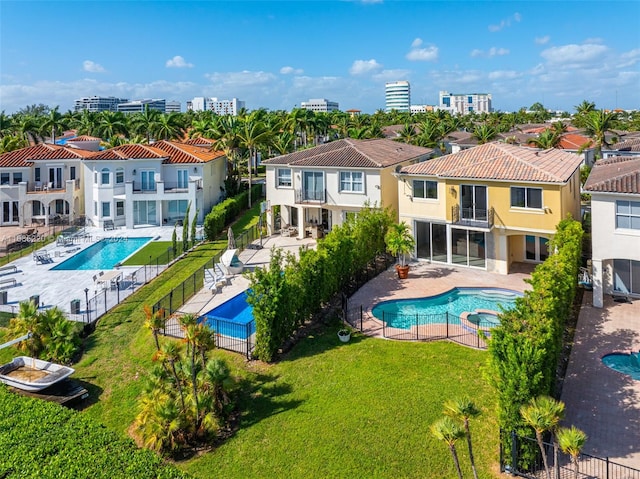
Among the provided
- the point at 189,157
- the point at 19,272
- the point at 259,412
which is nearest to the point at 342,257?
the point at 259,412

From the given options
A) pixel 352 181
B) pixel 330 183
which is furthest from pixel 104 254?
pixel 352 181

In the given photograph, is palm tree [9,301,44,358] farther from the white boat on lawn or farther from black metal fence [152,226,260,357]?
black metal fence [152,226,260,357]

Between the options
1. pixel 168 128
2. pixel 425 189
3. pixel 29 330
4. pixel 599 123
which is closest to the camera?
pixel 29 330

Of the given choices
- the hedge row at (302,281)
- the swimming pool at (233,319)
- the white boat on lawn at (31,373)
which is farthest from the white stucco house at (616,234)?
the white boat on lawn at (31,373)

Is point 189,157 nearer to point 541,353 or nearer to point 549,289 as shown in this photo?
point 549,289

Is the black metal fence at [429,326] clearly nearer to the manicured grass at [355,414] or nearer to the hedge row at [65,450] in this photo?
the manicured grass at [355,414]

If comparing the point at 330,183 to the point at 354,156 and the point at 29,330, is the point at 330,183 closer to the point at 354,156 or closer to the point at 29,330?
the point at 354,156
